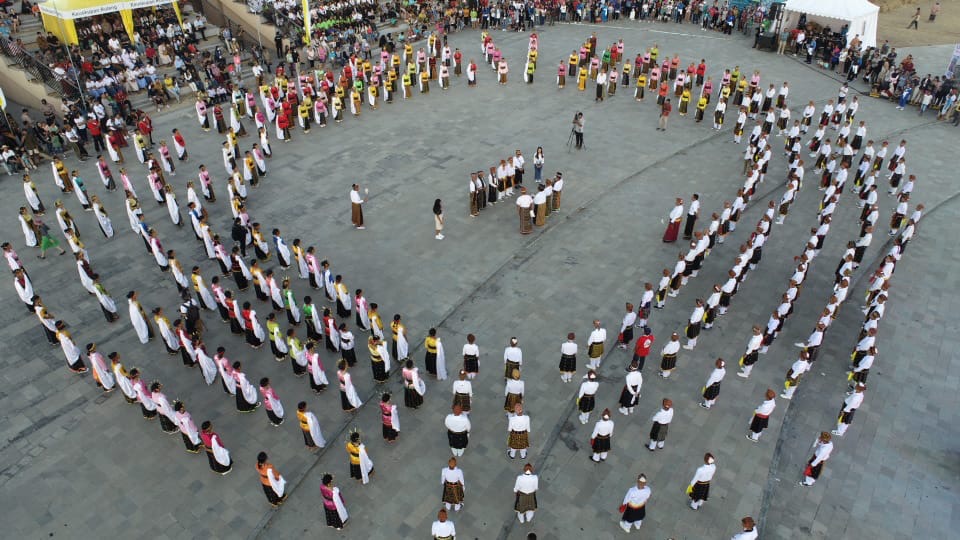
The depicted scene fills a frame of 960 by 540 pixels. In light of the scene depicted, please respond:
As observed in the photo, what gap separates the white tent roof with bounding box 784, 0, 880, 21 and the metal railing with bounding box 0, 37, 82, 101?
30.7m

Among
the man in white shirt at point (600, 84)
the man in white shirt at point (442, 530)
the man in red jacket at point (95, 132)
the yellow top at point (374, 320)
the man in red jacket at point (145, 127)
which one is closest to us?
the man in white shirt at point (442, 530)

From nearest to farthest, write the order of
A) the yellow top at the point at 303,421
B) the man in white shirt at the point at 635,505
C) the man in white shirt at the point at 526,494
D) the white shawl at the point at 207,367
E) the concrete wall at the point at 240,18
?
the man in white shirt at the point at 635,505
the man in white shirt at the point at 526,494
the yellow top at the point at 303,421
the white shawl at the point at 207,367
the concrete wall at the point at 240,18

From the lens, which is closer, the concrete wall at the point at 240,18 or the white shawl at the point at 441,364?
the white shawl at the point at 441,364

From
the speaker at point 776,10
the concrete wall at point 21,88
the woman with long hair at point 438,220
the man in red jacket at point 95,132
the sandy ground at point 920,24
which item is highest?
the speaker at point 776,10

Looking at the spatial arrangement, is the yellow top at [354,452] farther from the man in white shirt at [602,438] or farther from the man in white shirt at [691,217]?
the man in white shirt at [691,217]

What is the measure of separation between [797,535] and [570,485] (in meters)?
3.38

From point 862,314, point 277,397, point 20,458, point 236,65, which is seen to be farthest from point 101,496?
point 236,65

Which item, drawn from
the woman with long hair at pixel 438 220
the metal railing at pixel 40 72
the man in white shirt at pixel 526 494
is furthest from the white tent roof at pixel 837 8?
the metal railing at pixel 40 72

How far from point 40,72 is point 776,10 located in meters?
31.5

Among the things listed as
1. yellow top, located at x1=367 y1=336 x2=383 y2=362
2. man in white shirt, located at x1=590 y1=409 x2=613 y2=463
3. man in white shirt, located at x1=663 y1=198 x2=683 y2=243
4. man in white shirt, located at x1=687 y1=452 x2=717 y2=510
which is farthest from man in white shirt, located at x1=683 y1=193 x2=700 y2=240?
yellow top, located at x1=367 y1=336 x2=383 y2=362

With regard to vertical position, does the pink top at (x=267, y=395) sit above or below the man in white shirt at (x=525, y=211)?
below

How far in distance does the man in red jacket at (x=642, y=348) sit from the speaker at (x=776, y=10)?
83.5 feet

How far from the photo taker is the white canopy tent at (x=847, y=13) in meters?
27.9

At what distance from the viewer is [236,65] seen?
24906 mm
